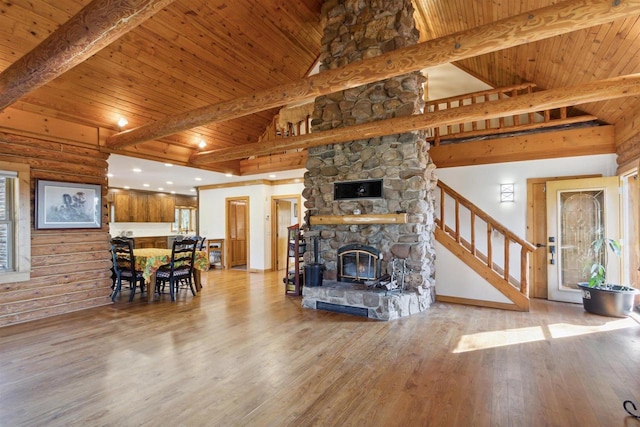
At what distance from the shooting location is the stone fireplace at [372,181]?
4.72 m

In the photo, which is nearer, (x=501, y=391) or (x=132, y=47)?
(x=501, y=391)

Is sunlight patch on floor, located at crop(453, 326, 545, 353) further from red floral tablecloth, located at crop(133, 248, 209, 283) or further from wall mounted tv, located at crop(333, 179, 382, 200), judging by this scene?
red floral tablecloth, located at crop(133, 248, 209, 283)

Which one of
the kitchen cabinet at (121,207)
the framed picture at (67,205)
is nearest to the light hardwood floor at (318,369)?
the framed picture at (67,205)

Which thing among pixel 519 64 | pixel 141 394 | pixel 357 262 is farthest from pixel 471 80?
pixel 141 394

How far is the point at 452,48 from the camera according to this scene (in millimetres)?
2439

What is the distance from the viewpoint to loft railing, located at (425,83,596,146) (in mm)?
5336

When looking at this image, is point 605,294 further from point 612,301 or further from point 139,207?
point 139,207

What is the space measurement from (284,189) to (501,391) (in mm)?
6780

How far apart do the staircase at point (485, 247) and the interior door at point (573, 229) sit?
53 cm

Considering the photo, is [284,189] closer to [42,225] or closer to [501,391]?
[42,225]

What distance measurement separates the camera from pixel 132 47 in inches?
181

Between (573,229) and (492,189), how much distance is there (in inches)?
53.4

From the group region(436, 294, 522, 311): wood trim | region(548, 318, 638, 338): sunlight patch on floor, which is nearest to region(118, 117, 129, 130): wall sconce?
region(436, 294, 522, 311): wood trim

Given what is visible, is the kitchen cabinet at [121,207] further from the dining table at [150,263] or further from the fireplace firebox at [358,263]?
the fireplace firebox at [358,263]
